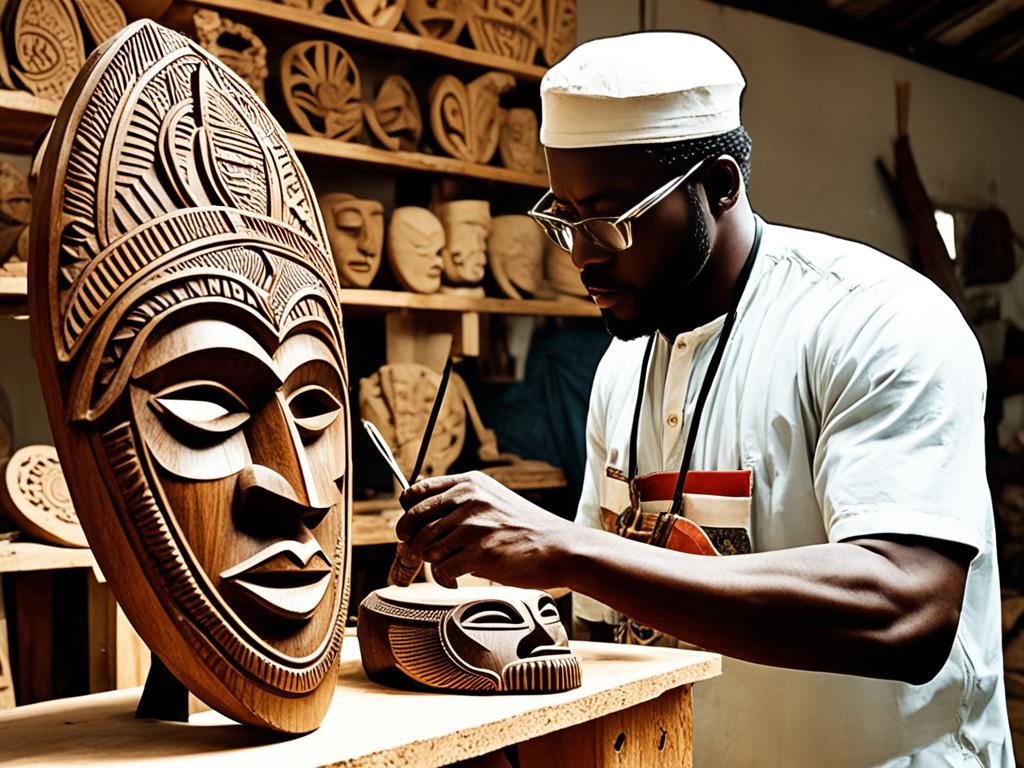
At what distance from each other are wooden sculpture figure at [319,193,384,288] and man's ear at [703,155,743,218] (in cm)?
198

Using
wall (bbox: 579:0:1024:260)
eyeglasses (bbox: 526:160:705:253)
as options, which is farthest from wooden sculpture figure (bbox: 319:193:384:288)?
eyeglasses (bbox: 526:160:705:253)

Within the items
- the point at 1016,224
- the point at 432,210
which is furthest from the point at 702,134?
the point at 1016,224

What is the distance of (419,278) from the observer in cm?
384

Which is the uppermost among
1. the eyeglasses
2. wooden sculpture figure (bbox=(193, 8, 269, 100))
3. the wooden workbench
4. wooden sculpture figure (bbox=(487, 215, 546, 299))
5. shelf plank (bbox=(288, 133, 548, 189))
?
wooden sculpture figure (bbox=(193, 8, 269, 100))

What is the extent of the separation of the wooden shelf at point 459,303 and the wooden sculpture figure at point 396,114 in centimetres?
53

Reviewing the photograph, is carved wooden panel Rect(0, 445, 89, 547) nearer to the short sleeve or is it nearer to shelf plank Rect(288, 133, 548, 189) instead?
shelf plank Rect(288, 133, 548, 189)

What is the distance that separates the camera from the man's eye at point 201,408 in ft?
4.06

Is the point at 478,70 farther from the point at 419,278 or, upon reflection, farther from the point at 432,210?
the point at 419,278

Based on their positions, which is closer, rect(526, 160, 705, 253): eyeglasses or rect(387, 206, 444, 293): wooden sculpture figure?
rect(526, 160, 705, 253): eyeglasses

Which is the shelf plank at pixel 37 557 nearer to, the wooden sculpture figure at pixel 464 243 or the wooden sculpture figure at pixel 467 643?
the wooden sculpture figure at pixel 467 643

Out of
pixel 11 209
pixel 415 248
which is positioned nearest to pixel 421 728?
pixel 11 209

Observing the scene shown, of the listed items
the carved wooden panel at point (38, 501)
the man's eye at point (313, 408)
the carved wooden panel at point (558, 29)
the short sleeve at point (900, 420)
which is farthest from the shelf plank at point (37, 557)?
the carved wooden panel at point (558, 29)

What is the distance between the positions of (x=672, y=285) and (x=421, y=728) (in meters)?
0.88

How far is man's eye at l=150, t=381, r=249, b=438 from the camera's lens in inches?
48.7
